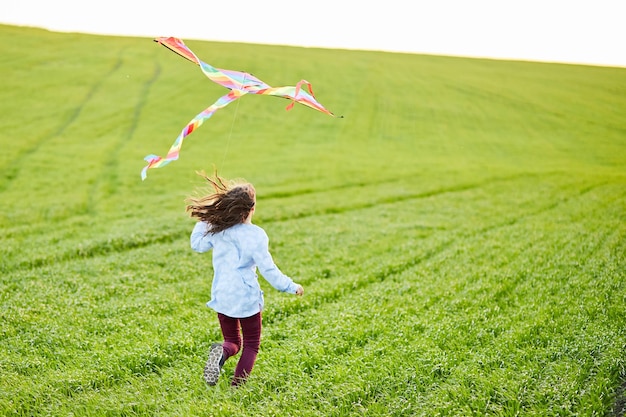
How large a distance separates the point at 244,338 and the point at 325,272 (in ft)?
17.0

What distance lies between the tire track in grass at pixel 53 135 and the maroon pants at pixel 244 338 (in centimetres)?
1830

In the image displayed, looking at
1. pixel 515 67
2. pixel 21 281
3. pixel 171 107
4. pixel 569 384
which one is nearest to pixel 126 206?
pixel 21 281

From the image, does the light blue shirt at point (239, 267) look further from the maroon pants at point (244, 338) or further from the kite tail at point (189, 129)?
the kite tail at point (189, 129)

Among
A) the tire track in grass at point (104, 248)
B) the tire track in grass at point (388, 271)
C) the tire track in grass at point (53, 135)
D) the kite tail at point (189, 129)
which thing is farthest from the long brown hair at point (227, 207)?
the tire track in grass at point (53, 135)

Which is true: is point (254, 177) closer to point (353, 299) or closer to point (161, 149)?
point (161, 149)

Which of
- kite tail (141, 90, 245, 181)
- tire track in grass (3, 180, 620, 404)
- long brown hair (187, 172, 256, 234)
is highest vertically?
kite tail (141, 90, 245, 181)

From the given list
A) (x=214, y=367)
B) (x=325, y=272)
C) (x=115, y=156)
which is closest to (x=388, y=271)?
(x=325, y=272)

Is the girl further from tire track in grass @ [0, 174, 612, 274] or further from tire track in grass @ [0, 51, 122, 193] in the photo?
tire track in grass @ [0, 51, 122, 193]

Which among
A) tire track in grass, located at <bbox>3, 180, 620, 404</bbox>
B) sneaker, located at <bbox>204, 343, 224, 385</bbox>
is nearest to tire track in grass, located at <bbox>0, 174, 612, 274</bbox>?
tire track in grass, located at <bbox>3, 180, 620, 404</bbox>

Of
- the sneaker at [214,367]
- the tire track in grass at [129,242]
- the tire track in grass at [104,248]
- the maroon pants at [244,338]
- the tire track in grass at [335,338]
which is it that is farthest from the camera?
the tire track in grass at [129,242]

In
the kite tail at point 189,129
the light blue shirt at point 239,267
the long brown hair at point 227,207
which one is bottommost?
the light blue shirt at point 239,267

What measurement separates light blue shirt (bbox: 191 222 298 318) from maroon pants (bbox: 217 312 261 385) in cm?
17

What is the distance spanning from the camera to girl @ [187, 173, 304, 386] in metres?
5.65

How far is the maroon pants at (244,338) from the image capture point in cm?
588
